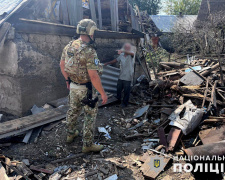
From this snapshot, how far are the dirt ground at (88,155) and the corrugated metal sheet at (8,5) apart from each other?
2625 mm

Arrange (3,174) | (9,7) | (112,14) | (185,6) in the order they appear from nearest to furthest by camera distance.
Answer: (3,174) → (9,7) → (112,14) → (185,6)

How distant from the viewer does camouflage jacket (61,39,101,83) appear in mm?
2682

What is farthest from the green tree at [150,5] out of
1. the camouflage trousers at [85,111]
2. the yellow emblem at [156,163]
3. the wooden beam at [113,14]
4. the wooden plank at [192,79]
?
the yellow emblem at [156,163]

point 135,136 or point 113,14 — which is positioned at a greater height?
point 113,14

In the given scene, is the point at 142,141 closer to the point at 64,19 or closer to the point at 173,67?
the point at 64,19

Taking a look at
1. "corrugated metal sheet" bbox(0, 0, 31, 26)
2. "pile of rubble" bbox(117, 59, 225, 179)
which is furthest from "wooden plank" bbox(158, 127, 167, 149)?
"corrugated metal sheet" bbox(0, 0, 31, 26)

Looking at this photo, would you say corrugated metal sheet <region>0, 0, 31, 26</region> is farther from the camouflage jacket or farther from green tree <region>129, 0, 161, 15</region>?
green tree <region>129, 0, 161, 15</region>

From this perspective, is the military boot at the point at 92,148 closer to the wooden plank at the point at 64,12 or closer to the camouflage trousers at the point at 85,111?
the camouflage trousers at the point at 85,111

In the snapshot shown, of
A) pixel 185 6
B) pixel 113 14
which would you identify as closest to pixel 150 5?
pixel 185 6

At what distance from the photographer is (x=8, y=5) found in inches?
160

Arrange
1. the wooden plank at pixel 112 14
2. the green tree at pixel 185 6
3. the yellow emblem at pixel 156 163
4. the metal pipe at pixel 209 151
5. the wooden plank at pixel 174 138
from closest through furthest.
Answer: the metal pipe at pixel 209 151, the yellow emblem at pixel 156 163, the wooden plank at pixel 174 138, the wooden plank at pixel 112 14, the green tree at pixel 185 6

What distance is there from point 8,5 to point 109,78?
11.2 ft

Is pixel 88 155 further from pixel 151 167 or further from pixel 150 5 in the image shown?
pixel 150 5

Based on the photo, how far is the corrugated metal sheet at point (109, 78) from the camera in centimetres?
593
